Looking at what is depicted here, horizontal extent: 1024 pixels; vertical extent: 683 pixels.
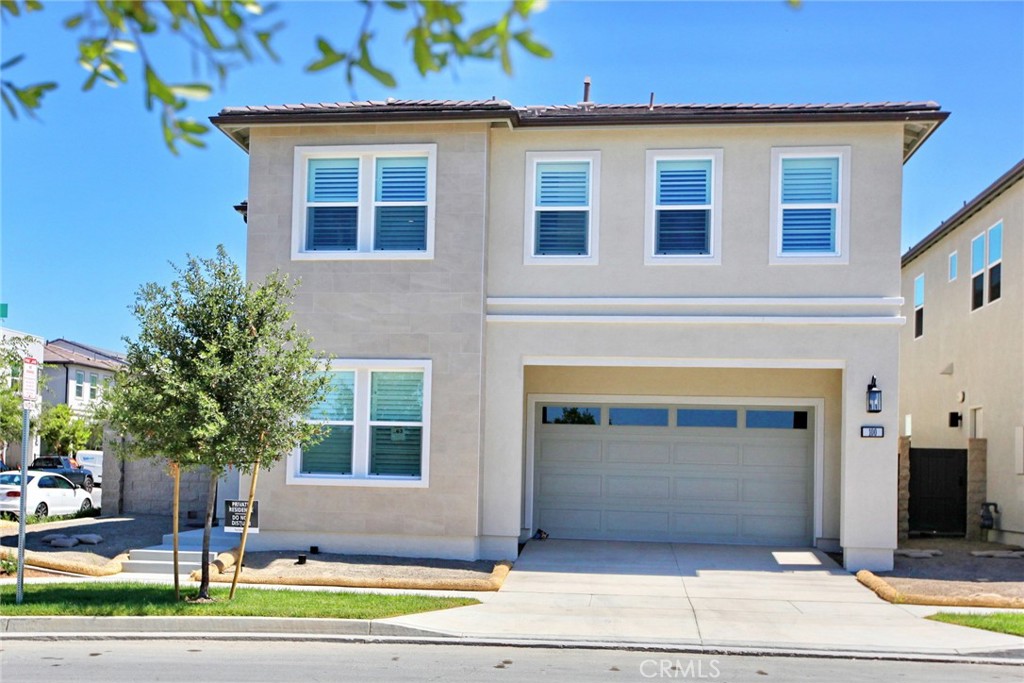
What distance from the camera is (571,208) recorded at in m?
16.2

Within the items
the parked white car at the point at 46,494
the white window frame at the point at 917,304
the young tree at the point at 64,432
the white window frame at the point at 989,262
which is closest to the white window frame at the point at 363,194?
the white window frame at the point at 989,262

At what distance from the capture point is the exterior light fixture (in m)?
15.2

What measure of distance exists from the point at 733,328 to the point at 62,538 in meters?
11.0

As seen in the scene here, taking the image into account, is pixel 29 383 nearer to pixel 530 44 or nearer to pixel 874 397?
pixel 530 44

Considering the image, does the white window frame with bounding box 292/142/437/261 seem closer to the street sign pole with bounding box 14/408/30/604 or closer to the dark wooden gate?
the street sign pole with bounding box 14/408/30/604

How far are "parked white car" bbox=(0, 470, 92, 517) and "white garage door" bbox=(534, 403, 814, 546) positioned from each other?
40.3 ft

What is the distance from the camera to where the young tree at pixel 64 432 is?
156ft

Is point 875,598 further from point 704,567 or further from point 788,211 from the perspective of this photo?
point 788,211

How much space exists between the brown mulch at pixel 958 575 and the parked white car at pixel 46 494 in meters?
17.7

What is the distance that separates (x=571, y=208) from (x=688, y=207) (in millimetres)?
1784

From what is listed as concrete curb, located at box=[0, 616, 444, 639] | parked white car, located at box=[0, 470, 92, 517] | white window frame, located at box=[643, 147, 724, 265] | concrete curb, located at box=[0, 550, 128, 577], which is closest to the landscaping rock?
concrete curb, located at box=[0, 550, 128, 577]

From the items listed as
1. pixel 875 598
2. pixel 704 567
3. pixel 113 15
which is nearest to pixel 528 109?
pixel 704 567

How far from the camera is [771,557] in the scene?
53.9ft
